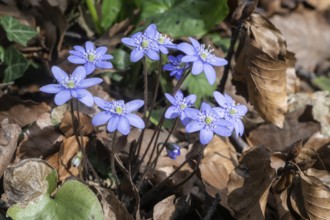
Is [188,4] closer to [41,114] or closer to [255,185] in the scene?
[41,114]

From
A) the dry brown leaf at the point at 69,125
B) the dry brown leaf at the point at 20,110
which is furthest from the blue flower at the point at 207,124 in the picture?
the dry brown leaf at the point at 20,110

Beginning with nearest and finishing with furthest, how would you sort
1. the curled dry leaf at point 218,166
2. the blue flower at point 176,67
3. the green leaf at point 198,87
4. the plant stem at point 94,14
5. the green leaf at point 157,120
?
1. the blue flower at point 176,67
2. the curled dry leaf at point 218,166
3. the green leaf at point 157,120
4. the green leaf at point 198,87
5. the plant stem at point 94,14

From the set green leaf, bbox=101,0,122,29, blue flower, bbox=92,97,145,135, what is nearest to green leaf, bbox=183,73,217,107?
green leaf, bbox=101,0,122,29

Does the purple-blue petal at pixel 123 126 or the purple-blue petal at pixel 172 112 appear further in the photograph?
the purple-blue petal at pixel 172 112

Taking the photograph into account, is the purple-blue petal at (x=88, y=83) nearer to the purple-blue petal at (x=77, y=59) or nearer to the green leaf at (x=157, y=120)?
the purple-blue petal at (x=77, y=59)

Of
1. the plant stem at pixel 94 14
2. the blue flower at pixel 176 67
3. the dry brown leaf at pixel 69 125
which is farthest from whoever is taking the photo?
the plant stem at pixel 94 14

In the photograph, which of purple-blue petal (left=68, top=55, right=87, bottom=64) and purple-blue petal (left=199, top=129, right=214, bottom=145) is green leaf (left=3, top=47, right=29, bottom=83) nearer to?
purple-blue petal (left=68, top=55, right=87, bottom=64)

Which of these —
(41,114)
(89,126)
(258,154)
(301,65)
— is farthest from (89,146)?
(301,65)
